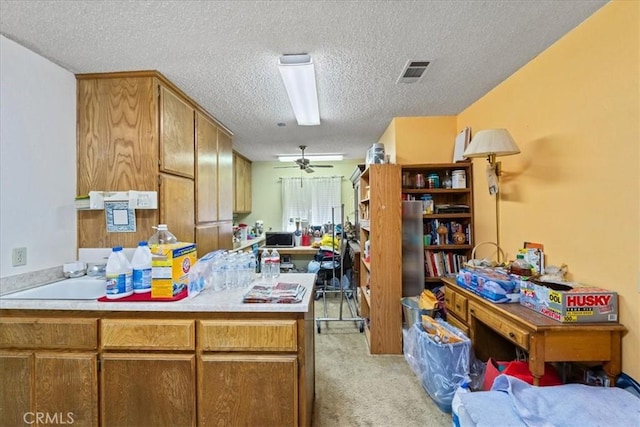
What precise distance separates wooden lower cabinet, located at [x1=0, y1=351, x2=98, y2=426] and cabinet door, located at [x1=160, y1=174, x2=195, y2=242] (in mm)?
1042

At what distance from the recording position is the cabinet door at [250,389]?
1.40 metres

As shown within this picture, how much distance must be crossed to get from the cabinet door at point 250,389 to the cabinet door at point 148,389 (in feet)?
0.32

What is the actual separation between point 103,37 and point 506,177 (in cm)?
303

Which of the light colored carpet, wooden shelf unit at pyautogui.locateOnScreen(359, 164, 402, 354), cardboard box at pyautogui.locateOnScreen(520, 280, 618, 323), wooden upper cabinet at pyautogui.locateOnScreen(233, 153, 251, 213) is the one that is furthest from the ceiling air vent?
wooden upper cabinet at pyautogui.locateOnScreen(233, 153, 251, 213)

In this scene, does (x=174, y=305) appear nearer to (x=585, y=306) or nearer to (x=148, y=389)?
(x=148, y=389)

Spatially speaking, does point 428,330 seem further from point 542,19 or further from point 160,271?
point 542,19

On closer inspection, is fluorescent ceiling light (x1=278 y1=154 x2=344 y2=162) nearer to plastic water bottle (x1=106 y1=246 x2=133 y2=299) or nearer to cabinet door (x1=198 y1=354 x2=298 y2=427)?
plastic water bottle (x1=106 y1=246 x2=133 y2=299)

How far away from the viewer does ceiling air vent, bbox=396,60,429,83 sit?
2.00m

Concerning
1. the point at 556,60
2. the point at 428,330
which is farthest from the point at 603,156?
the point at 428,330

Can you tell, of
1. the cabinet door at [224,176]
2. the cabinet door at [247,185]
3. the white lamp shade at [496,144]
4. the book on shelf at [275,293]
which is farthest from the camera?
the cabinet door at [247,185]

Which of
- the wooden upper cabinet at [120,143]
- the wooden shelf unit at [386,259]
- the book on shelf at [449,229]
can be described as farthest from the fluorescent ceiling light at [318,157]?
the wooden upper cabinet at [120,143]

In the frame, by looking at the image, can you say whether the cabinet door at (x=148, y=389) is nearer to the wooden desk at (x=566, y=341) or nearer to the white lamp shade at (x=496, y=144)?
the wooden desk at (x=566, y=341)

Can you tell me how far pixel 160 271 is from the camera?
1495 millimetres

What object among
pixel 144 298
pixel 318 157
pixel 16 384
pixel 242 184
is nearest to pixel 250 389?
pixel 144 298
